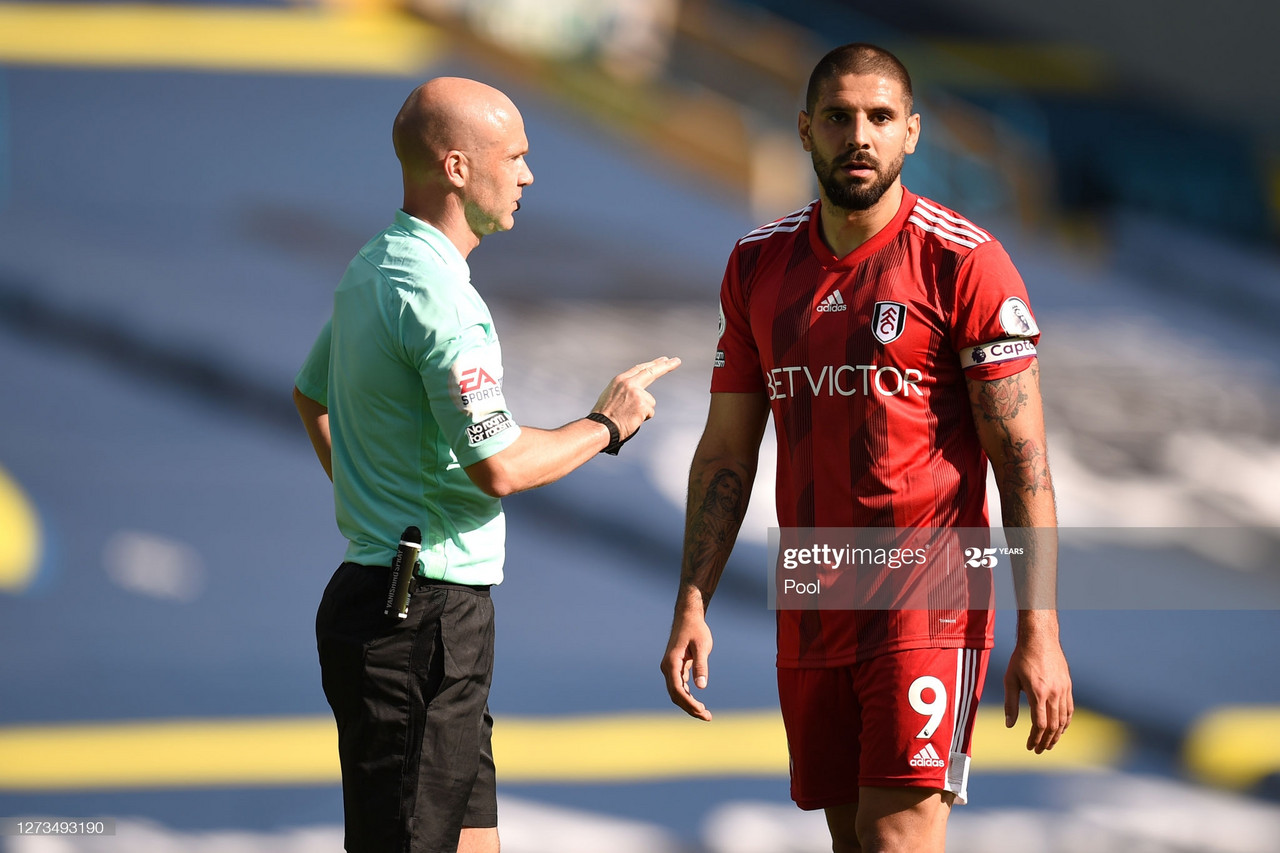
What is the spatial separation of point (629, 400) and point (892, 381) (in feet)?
1.50

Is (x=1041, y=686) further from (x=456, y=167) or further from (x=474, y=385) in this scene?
(x=456, y=167)

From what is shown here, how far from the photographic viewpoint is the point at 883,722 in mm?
2148

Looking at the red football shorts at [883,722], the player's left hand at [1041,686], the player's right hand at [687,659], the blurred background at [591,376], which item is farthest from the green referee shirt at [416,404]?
the blurred background at [591,376]

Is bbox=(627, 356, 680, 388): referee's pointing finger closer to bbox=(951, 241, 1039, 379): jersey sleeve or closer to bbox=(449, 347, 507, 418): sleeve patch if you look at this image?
bbox=(449, 347, 507, 418): sleeve patch

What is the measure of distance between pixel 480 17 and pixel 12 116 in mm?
2638

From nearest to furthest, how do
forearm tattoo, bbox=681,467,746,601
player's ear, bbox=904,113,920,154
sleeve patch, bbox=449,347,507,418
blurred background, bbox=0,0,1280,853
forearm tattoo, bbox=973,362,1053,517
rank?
sleeve patch, bbox=449,347,507,418 → forearm tattoo, bbox=973,362,1053,517 → player's ear, bbox=904,113,920,154 → forearm tattoo, bbox=681,467,746,601 → blurred background, bbox=0,0,1280,853

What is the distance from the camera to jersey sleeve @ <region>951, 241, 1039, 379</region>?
6.92ft

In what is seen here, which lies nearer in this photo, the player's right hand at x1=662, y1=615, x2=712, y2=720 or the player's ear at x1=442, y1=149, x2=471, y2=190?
the player's ear at x1=442, y1=149, x2=471, y2=190

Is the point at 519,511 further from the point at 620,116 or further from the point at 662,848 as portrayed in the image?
the point at 620,116

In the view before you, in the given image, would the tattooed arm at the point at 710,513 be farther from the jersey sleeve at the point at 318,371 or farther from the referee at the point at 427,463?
the jersey sleeve at the point at 318,371

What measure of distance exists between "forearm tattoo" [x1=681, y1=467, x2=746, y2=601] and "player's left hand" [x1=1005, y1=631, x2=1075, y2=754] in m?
0.56

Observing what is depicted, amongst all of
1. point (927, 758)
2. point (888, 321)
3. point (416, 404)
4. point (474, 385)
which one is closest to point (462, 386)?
point (474, 385)

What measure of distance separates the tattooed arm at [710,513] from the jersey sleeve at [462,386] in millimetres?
482

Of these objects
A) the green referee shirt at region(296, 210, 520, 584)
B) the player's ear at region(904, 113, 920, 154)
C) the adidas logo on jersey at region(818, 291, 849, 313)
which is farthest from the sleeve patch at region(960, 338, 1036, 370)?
the green referee shirt at region(296, 210, 520, 584)
